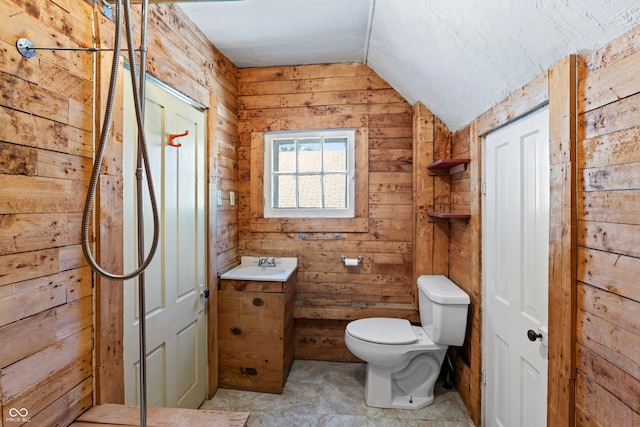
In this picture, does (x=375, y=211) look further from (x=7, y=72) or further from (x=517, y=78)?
(x=7, y=72)

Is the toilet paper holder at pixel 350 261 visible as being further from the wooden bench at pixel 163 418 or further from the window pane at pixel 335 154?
the wooden bench at pixel 163 418

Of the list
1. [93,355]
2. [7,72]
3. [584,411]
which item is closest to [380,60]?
[7,72]

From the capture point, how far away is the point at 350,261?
2.52 m

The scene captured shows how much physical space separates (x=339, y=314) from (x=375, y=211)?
902mm

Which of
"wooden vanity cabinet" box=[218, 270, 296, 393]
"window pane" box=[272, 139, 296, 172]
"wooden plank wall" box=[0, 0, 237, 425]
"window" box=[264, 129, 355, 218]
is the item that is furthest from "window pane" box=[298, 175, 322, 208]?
"wooden plank wall" box=[0, 0, 237, 425]

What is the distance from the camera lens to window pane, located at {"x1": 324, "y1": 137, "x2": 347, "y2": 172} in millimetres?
2613

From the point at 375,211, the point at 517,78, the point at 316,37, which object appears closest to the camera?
the point at 517,78

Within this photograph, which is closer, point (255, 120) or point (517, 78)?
point (517, 78)

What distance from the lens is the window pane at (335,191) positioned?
2.61 m

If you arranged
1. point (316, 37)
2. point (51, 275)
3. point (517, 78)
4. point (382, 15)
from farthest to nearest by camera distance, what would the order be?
1. point (316, 37)
2. point (382, 15)
3. point (517, 78)
4. point (51, 275)

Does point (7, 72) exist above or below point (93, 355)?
above

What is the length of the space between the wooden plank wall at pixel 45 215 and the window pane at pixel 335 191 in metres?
1.75

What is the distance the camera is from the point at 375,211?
255 centimetres

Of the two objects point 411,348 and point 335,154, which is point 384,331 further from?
point 335,154
